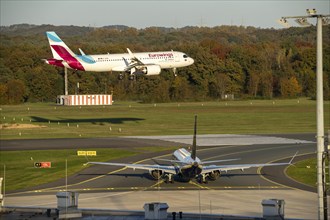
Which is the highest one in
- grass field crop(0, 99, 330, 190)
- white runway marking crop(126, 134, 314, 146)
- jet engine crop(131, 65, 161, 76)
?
jet engine crop(131, 65, 161, 76)

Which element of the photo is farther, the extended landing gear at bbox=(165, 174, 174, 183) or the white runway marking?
the white runway marking

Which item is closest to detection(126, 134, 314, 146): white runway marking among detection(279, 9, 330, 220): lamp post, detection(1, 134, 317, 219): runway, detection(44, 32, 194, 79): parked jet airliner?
detection(1, 134, 317, 219): runway

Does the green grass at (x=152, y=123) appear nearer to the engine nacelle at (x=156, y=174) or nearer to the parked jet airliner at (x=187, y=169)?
the engine nacelle at (x=156, y=174)

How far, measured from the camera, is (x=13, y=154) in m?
119

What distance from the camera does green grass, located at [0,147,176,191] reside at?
93.4m

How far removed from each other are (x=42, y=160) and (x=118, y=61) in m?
70.3

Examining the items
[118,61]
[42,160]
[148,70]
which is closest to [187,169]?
[42,160]

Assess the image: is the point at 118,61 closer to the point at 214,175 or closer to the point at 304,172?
the point at 304,172

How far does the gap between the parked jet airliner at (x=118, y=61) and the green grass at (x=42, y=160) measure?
51793mm

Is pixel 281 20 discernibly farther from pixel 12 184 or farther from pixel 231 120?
pixel 231 120

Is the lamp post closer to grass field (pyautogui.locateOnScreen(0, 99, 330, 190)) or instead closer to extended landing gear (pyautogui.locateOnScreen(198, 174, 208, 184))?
extended landing gear (pyautogui.locateOnScreen(198, 174, 208, 184))

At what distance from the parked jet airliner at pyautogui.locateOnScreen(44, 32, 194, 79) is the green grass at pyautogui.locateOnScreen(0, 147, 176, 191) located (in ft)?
170

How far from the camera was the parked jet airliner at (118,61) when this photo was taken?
174500 millimetres

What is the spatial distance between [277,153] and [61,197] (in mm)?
69432
